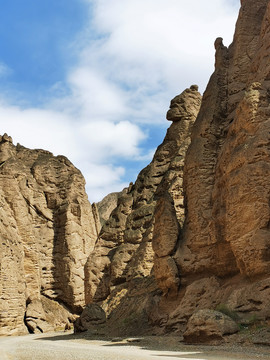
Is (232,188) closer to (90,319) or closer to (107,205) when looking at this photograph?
(90,319)

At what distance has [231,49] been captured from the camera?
75.4 ft

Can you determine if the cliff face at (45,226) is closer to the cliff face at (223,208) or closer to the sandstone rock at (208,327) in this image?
the cliff face at (223,208)

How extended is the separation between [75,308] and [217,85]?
1029 inches

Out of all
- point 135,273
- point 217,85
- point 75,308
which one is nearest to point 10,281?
point 135,273

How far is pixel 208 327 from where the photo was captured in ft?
46.0

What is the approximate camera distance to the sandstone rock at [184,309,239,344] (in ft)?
45.2

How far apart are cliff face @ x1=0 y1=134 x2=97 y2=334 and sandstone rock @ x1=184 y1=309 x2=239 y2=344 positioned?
2058 cm

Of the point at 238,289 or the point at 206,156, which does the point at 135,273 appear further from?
the point at 238,289

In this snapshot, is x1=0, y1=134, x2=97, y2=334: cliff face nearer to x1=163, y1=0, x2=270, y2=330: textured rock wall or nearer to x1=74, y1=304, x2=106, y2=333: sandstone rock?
x1=74, y1=304, x2=106, y2=333: sandstone rock

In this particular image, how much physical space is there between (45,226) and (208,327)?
103 feet

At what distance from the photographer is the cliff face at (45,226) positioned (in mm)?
38156

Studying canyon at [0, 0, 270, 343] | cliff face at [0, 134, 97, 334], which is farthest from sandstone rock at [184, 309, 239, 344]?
cliff face at [0, 134, 97, 334]

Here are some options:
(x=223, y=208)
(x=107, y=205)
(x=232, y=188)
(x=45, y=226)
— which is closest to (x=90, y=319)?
(x=223, y=208)

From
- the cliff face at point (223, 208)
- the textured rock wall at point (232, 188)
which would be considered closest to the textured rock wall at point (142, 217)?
the cliff face at point (223, 208)
